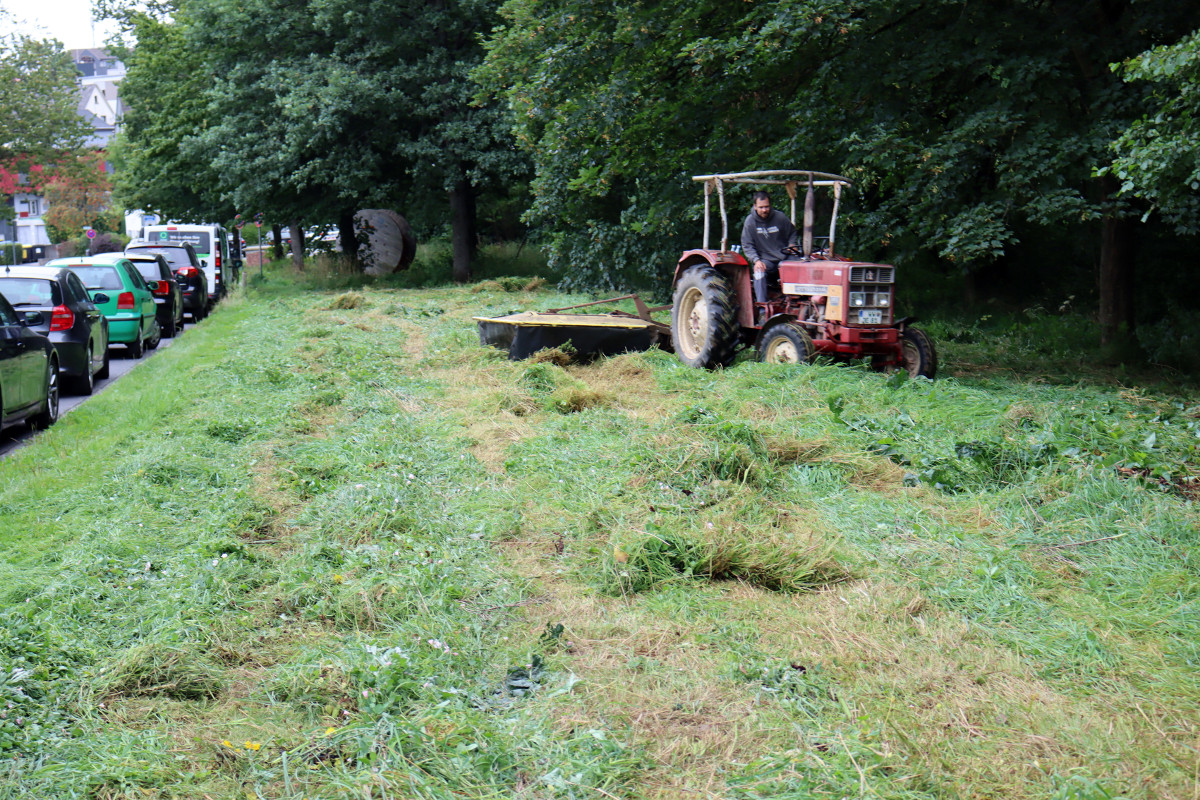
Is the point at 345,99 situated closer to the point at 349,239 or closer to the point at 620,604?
the point at 349,239

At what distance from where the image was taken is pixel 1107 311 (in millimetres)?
15188

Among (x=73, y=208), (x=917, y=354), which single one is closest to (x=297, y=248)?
(x=917, y=354)

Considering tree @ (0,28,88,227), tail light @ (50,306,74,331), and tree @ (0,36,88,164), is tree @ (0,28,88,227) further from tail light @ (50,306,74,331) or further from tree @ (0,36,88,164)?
tail light @ (50,306,74,331)

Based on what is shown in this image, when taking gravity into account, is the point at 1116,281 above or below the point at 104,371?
above

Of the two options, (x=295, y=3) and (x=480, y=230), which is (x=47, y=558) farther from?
(x=480, y=230)

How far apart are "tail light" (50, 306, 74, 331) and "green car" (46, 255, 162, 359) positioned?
4002mm

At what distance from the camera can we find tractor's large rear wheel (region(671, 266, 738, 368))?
37.6 feet

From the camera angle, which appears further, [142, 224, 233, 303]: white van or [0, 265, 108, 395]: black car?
[142, 224, 233, 303]: white van

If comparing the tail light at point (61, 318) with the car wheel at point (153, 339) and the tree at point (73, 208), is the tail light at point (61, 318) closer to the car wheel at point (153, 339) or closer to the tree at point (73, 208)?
the car wheel at point (153, 339)

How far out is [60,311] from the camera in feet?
40.8

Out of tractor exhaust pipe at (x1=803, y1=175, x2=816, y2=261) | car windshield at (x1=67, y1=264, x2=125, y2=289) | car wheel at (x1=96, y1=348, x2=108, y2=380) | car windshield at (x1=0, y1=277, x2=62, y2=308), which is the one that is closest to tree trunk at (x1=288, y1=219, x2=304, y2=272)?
car windshield at (x1=67, y1=264, x2=125, y2=289)

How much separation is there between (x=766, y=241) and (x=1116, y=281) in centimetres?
665

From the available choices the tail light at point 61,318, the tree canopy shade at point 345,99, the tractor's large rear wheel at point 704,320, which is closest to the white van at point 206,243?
the tree canopy shade at point 345,99

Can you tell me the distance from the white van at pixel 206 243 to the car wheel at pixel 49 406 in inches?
668
